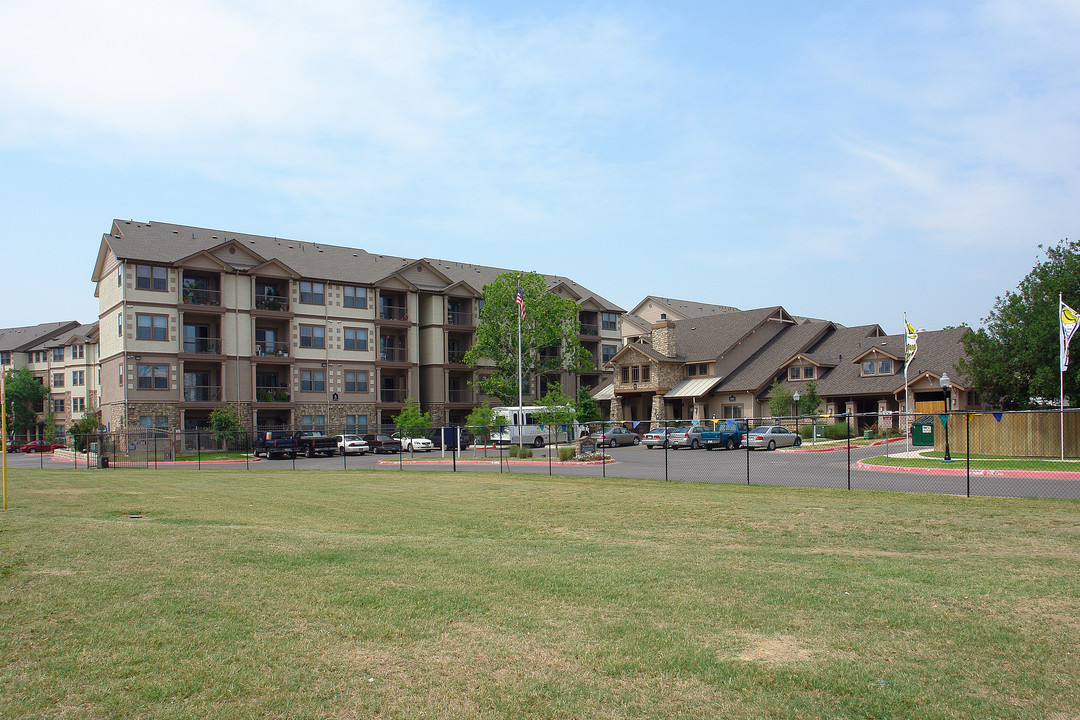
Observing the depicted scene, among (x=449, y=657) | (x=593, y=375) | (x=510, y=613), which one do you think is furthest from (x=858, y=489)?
(x=593, y=375)

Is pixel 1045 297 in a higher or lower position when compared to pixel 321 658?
higher

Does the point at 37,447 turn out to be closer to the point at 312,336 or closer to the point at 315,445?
the point at 312,336

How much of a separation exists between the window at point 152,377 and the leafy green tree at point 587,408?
3074 cm

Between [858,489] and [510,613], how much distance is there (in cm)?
1722

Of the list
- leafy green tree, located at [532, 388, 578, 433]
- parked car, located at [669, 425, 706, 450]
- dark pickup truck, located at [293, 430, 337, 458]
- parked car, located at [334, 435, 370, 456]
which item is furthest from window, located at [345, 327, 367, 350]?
parked car, located at [669, 425, 706, 450]

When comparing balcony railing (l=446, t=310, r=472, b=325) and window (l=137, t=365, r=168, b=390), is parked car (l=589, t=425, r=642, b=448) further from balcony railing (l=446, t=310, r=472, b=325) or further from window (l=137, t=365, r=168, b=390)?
window (l=137, t=365, r=168, b=390)

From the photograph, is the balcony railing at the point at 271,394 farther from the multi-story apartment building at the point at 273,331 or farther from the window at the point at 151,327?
the window at the point at 151,327

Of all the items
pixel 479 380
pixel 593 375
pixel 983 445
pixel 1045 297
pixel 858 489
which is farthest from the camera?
pixel 593 375

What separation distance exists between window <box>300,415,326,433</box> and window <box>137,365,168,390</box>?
31.3 ft

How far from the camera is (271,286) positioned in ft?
191

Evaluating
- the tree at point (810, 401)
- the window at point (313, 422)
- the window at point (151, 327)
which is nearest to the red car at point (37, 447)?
the window at point (151, 327)

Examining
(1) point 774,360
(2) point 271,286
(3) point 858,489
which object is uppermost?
(2) point 271,286

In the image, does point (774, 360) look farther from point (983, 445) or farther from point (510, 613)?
point (510, 613)

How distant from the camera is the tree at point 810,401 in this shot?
5462 cm
